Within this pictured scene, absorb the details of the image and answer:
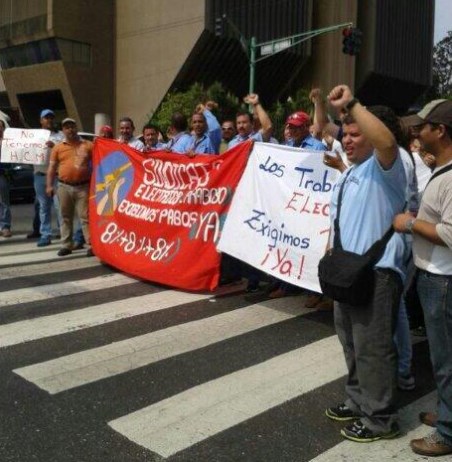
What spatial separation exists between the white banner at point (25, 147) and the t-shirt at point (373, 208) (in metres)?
6.94

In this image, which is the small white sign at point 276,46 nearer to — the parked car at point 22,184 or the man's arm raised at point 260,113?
the parked car at point 22,184

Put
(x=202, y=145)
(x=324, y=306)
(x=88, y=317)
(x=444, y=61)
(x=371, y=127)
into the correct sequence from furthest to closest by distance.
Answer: (x=444, y=61) → (x=202, y=145) → (x=324, y=306) → (x=88, y=317) → (x=371, y=127)

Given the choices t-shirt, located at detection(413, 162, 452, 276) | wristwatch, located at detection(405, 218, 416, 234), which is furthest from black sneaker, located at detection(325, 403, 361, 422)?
wristwatch, located at detection(405, 218, 416, 234)

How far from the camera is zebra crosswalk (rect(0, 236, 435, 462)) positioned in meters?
3.21

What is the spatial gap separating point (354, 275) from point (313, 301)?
9.31ft

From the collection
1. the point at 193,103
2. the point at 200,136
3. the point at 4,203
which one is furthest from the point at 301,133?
the point at 193,103

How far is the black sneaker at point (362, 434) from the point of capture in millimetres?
3258

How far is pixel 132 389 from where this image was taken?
12.8 feet

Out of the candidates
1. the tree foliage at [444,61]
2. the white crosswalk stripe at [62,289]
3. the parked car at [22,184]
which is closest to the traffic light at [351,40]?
the parked car at [22,184]

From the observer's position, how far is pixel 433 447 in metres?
3.10

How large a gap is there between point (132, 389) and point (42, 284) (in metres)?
3.05

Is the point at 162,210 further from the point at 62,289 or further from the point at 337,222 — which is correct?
the point at 337,222

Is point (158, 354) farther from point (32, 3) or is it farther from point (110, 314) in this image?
point (32, 3)

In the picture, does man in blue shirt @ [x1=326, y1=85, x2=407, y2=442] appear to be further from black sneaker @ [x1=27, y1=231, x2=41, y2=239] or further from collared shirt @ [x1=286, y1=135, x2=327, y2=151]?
black sneaker @ [x1=27, y1=231, x2=41, y2=239]
